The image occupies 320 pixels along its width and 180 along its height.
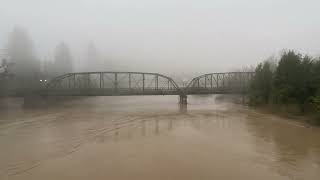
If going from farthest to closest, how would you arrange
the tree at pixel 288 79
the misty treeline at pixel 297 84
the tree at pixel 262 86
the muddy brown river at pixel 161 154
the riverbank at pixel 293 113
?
the tree at pixel 262 86, the tree at pixel 288 79, the misty treeline at pixel 297 84, the riverbank at pixel 293 113, the muddy brown river at pixel 161 154

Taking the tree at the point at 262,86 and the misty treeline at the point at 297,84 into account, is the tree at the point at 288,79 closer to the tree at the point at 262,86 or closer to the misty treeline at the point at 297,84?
the misty treeline at the point at 297,84

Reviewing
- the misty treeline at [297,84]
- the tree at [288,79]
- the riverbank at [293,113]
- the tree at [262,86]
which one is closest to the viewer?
the riverbank at [293,113]

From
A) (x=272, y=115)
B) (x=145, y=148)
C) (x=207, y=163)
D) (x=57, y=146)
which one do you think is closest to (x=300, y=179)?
(x=207, y=163)

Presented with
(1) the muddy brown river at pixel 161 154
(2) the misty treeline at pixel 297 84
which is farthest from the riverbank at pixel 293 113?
(1) the muddy brown river at pixel 161 154

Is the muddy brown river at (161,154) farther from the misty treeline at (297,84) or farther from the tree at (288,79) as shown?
the tree at (288,79)

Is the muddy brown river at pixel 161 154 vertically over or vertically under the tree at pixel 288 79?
under

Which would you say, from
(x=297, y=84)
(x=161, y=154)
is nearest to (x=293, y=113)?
(x=297, y=84)

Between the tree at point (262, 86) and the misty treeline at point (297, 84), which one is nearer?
the misty treeline at point (297, 84)

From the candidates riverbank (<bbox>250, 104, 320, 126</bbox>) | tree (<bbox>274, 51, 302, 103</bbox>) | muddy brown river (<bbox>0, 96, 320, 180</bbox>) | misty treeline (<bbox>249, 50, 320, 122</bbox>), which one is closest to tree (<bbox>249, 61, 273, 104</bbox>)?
riverbank (<bbox>250, 104, 320, 126</bbox>)

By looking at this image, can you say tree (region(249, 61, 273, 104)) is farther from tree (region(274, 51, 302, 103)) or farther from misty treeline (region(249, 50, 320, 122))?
tree (region(274, 51, 302, 103))

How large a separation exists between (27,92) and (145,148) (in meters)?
66.2

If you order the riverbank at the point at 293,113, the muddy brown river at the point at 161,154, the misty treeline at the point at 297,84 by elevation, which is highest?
the misty treeline at the point at 297,84

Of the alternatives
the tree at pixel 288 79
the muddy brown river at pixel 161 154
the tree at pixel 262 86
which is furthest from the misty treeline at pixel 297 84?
the muddy brown river at pixel 161 154

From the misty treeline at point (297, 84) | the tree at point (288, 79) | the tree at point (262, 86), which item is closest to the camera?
the misty treeline at point (297, 84)
